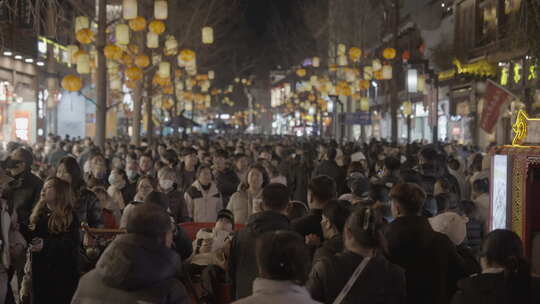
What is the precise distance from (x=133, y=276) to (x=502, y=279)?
1900mm

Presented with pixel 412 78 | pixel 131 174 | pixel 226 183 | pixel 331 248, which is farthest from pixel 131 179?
pixel 412 78

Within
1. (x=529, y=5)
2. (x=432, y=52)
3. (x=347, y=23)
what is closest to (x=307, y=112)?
(x=347, y=23)

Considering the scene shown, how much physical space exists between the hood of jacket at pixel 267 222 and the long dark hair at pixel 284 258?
1.79m

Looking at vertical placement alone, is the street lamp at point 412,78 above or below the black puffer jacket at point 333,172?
above

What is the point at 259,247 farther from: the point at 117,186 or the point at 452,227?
the point at 117,186

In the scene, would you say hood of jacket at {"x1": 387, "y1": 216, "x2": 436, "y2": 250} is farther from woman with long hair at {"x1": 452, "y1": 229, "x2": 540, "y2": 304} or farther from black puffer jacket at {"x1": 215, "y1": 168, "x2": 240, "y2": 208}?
black puffer jacket at {"x1": 215, "y1": 168, "x2": 240, "y2": 208}

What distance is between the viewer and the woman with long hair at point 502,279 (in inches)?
166

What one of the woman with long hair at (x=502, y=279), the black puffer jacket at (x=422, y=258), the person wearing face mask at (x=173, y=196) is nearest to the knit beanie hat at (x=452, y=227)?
the black puffer jacket at (x=422, y=258)

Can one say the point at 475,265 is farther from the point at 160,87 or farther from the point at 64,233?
the point at 160,87

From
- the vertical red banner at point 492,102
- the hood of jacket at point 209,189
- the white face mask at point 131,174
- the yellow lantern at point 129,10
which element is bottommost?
the hood of jacket at point 209,189

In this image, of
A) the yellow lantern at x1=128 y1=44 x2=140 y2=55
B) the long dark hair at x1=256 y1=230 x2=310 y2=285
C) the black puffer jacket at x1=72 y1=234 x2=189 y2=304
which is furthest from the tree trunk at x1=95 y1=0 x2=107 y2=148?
the long dark hair at x1=256 y1=230 x2=310 y2=285

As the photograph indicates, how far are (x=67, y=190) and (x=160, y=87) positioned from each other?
3491 cm

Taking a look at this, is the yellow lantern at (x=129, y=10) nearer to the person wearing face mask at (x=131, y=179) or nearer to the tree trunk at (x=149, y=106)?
the person wearing face mask at (x=131, y=179)

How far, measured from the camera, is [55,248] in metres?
6.67
